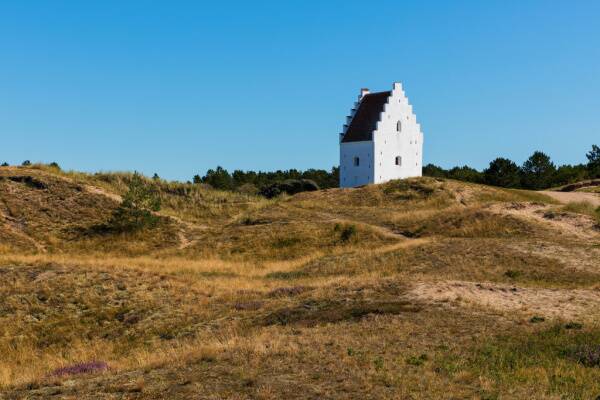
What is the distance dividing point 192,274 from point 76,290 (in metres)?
7.94

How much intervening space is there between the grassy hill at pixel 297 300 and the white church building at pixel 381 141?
578 inches

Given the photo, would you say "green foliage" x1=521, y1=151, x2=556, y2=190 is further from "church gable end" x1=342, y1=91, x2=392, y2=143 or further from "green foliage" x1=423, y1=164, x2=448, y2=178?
"church gable end" x1=342, y1=91, x2=392, y2=143

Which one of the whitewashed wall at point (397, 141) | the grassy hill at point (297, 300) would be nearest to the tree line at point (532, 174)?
the whitewashed wall at point (397, 141)

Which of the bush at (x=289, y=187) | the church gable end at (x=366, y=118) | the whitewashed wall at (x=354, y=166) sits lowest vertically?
the bush at (x=289, y=187)

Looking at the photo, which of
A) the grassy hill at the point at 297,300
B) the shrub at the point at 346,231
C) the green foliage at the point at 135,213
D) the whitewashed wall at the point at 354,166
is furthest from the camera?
the whitewashed wall at the point at 354,166

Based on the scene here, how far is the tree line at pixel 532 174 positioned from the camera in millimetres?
94312

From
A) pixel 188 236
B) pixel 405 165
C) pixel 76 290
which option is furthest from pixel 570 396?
pixel 405 165

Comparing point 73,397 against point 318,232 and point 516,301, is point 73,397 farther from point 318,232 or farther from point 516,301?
point 318,232

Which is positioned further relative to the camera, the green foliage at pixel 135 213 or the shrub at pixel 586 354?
the green foliage at pixel 135 213

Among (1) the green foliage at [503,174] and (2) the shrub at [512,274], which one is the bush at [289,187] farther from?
(2) the shrub at [512,274]

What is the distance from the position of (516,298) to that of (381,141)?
52193 millimetres

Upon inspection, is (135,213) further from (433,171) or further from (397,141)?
(433,171)

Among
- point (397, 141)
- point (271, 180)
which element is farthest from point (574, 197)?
point (271, 180)

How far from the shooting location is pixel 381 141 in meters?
74.7
